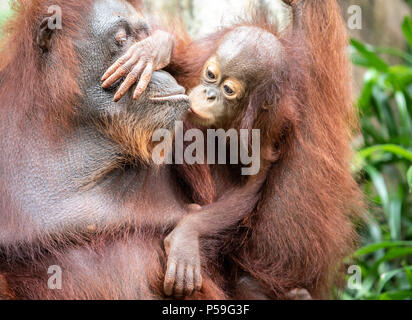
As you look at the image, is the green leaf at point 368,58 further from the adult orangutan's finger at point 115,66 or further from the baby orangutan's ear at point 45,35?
the baby orangutan's ear at point 45,35

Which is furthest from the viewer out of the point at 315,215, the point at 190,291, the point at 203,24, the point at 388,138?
the point at 388,138

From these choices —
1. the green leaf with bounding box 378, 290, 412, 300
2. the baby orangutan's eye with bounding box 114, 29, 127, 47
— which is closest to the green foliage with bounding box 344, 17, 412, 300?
the green leaf with bounding box 378, 290, 412, 300

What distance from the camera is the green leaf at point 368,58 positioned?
13.8 feet

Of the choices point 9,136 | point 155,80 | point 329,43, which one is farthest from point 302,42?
point 9,136

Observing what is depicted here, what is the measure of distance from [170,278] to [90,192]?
0.46m

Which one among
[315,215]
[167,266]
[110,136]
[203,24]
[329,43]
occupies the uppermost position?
[203,24]

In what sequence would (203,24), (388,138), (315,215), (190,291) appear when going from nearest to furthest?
(190,291)
(315,215)
(203,24)
(388,138)

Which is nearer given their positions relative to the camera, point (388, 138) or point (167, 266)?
point (167, 266)

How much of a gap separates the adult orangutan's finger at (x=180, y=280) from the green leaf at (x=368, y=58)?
2.49 m

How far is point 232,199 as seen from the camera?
8.54ft

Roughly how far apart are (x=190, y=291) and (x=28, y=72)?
1059 millimetres

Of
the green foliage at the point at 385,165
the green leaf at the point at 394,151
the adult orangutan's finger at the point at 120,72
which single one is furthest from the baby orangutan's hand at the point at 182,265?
the green leaf at the point at 394,151

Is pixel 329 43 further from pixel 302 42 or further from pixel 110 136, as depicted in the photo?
pixel 110 136
